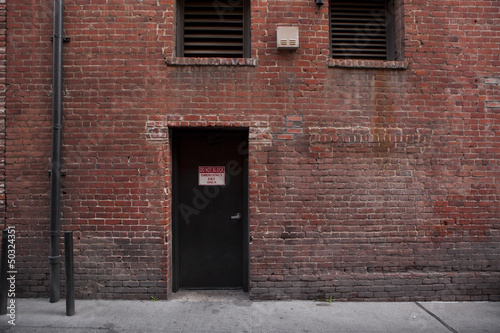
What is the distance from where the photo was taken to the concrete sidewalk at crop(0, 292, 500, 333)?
3.69 meters

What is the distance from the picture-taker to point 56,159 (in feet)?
14.2

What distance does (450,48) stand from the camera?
15.1 ft

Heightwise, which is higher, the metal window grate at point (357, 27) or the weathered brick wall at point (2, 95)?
Result: the metal window grate at point (357, 27)

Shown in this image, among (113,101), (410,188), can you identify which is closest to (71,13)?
(113,101)

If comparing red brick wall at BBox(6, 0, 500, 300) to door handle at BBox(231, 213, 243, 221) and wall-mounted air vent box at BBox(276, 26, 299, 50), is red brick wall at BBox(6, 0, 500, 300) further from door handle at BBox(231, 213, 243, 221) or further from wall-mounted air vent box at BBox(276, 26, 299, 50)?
door handle at BBox(231, 213, 243, 221)

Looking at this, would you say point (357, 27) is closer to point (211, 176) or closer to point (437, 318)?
point (211, 176)

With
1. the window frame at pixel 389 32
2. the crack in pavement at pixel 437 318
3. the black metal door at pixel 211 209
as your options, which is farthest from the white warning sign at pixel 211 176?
the crack in pavement at pixel 437 318

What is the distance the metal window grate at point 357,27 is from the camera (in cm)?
495

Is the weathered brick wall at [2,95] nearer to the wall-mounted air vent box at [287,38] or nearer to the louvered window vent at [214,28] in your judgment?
the louvered window vent at [214,28]

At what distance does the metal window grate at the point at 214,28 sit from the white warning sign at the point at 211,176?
5.81ft

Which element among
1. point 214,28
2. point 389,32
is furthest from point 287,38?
point 389,32

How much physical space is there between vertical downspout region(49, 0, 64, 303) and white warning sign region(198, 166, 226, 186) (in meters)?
1.96

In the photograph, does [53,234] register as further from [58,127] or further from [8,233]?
[58,127]

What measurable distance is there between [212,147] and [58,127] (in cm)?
215
